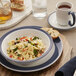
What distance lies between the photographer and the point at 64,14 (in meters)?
1.84

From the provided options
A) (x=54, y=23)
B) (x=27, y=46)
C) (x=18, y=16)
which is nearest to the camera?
(x=27, y=46)

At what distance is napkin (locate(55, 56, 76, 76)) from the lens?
142cm

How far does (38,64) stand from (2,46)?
0.95 ft

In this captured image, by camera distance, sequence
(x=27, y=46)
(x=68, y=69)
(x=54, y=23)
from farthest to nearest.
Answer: (x=54, y=23)
(x=27, y=46)
(x=68, y=69)

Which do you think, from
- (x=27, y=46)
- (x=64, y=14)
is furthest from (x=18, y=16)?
(x=27, y=46)

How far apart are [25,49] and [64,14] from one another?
1.61 ft

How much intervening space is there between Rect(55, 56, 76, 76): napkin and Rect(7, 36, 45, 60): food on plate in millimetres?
190

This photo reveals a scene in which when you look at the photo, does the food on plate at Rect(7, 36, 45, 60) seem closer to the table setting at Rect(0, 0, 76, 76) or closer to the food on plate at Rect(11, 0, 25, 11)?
the table setting at Rect(0, 0, 76, 76)

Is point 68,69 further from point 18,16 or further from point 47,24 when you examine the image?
point 18,16

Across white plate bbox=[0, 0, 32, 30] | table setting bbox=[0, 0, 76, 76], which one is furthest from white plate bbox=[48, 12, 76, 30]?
white plate bbox=[0, 0, 32, 30]

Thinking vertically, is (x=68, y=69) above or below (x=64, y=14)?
below

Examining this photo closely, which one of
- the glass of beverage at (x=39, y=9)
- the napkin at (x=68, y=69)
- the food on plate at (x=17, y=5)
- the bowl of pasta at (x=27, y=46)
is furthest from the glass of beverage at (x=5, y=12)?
the napkin at (x=68, y=69)

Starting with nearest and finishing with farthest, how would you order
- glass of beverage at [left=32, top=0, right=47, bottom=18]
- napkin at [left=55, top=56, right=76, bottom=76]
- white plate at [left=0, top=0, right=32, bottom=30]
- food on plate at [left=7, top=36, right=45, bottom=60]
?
napkin at [left=55, top=56, right=76, bottom=76] → food on plate at [left=7, top=36, right=45, bottom=60] → white plate at [left=0, top=0, right=32, bottom=30] → glass of beverage at [left=32, top=0, right=47, bottom=18]

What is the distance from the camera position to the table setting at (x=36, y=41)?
1485 millimetres
